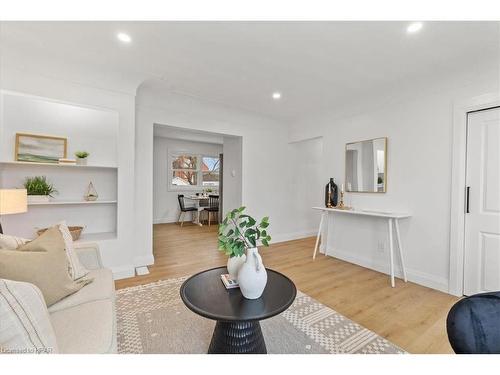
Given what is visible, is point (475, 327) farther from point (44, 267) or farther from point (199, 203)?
point (199, 203)

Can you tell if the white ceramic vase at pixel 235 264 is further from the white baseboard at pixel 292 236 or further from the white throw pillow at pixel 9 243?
the white baseboard at pixel 292 236

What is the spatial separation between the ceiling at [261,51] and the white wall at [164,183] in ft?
12.6

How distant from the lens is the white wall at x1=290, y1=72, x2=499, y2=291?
2.53 m

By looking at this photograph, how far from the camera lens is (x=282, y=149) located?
4.68 m

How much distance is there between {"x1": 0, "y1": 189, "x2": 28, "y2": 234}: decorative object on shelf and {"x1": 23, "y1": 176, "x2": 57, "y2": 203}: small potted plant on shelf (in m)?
0.59

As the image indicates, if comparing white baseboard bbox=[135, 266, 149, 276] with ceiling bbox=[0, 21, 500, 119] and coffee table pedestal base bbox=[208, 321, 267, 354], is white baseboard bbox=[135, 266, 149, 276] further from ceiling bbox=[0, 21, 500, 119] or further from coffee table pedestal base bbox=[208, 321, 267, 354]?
ceiling bbox=[0, 21, 500, 119]

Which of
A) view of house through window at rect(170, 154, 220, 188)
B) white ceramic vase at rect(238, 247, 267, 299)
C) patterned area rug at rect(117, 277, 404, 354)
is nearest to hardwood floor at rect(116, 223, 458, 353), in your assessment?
patterned area rug at rect(117, 277, 404, 354)

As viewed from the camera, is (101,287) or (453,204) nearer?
(101,287)

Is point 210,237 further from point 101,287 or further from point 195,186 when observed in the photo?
point 101,287

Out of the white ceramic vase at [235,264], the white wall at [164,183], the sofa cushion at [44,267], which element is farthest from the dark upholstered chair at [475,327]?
the white wall at [164,183]

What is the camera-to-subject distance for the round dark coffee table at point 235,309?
1.17 metres
